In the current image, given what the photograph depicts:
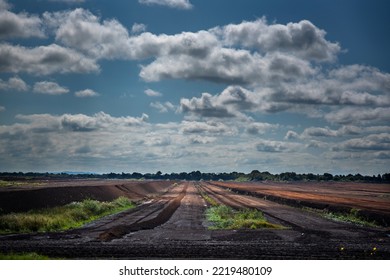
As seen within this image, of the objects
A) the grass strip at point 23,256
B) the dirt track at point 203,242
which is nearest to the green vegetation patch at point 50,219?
the dirt track at point 203,242

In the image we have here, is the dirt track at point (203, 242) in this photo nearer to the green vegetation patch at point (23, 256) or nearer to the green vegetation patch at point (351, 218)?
the green vegetation patch at point (23, 256)

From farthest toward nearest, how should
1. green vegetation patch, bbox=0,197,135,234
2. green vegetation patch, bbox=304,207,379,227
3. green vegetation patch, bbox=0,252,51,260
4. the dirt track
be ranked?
green vegetation patch, bbox=304,207,379,227 < green vegetation patch, bbox=0,197,135,234 < the dirt track < green vegetation patch, bbox=0,252,51,260

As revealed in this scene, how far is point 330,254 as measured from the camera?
23.0m

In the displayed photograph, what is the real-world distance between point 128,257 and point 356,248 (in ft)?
39.9

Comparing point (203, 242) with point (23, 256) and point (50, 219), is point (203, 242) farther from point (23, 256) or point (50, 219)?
point (50, 219)

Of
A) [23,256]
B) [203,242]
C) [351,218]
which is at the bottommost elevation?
[351,218]

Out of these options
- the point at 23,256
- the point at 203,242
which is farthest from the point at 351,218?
the point at 23,256

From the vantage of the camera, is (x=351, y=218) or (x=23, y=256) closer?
(x=23, y=256)

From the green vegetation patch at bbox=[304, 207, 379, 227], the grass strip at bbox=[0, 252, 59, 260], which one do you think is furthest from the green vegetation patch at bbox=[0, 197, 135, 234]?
the green vegetation patch at bbox=[304, 207, 379, 227]

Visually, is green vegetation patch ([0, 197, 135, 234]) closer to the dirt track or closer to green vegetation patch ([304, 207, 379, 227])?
the dirt track

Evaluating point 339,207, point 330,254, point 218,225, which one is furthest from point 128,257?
point 339,207

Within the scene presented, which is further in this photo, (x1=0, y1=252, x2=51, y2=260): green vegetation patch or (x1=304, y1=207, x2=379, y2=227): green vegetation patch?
(x1=304, y1=207, x2=379, y2=227): green vegetation patch

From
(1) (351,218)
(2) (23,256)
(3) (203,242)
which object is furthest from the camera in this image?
(1) (351,218)
